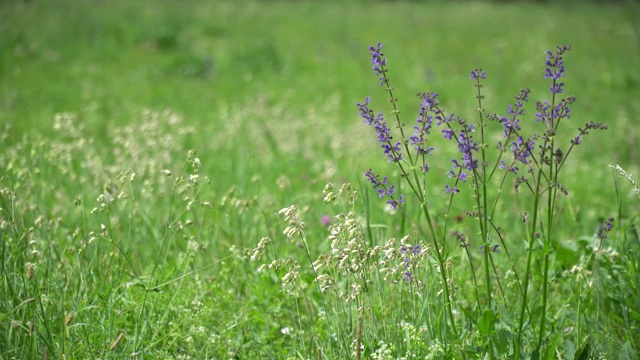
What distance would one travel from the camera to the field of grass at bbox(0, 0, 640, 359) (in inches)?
85.7

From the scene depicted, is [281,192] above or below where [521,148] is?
below

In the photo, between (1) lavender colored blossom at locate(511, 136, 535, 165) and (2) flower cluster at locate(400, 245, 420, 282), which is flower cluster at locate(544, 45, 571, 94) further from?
(2) flower cluster at locate(400, 245, 420, 282)

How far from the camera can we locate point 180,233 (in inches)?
127

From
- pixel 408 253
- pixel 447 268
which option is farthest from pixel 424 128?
pixel 447 268

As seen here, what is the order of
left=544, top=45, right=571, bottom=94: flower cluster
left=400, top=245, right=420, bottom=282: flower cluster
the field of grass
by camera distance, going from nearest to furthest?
left=544, top=45, right=571, bottom=94: flower cluster → left=400, top=245, right=420, bottom=282: flower cluster → the field of grass

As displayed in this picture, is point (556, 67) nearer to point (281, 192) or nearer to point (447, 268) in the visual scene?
point (447, 268)

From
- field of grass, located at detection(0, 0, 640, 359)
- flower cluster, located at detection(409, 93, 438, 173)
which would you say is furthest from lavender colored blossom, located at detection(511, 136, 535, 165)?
flower cluster, located at detection(409, 93, 438, 173)

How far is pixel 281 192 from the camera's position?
418cm

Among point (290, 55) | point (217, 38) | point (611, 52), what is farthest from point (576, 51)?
point (217, 38)

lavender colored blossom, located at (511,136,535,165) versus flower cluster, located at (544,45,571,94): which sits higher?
flower cluster, located at (544,45,571,94)

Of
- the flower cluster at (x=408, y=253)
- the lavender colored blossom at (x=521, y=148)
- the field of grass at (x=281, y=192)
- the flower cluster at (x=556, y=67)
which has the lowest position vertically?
the field of grass at (x=281, y=192)

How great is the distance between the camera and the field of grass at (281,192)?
2.18 meters

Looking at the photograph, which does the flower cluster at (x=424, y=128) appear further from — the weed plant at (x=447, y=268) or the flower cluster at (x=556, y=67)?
the flower cluster at (x=556, y=67)

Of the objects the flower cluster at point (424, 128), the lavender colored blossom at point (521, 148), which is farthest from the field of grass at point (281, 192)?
the flower cluster at point (424, 128)
